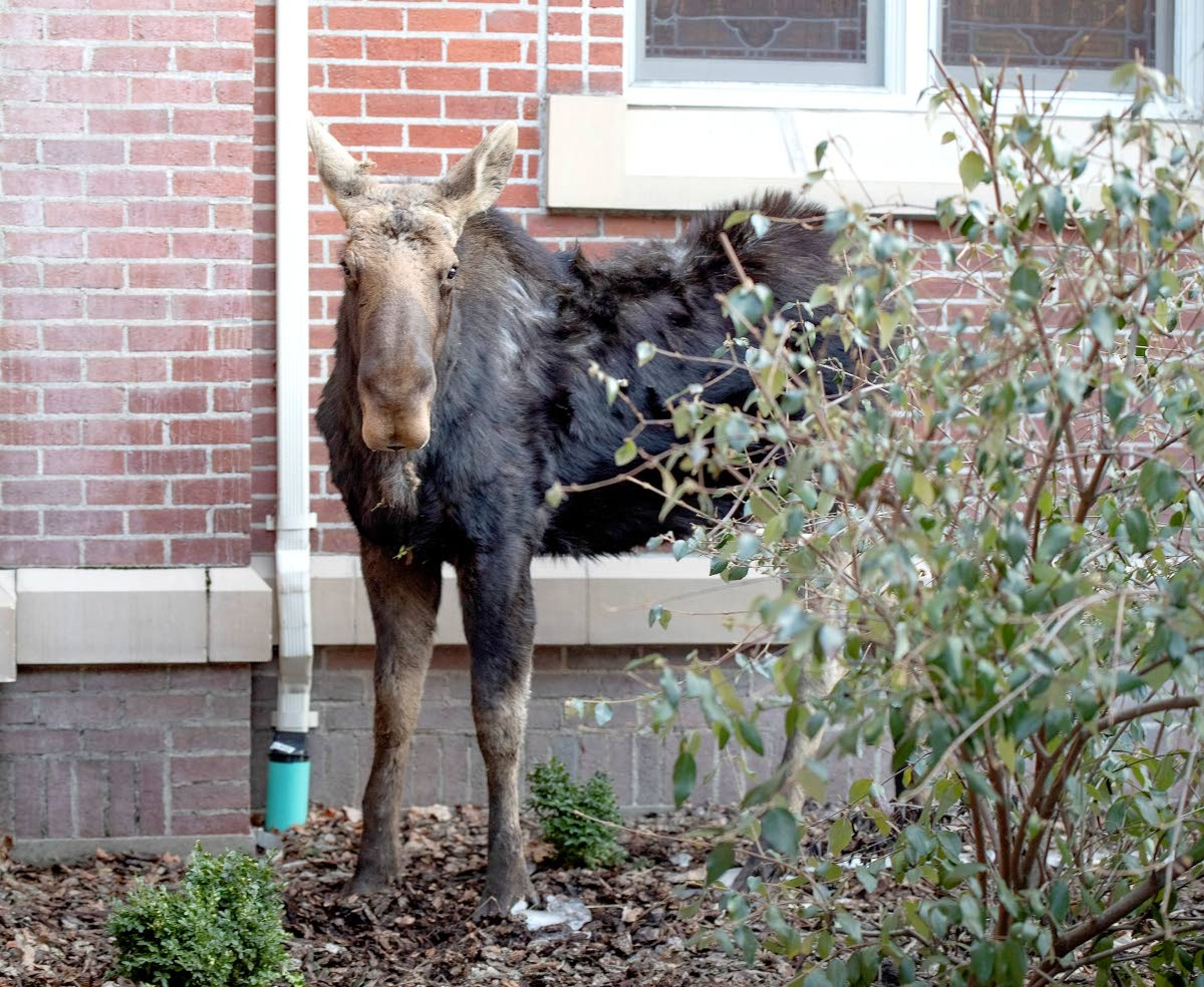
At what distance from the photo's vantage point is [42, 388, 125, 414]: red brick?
521cm

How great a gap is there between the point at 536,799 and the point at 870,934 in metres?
1.93

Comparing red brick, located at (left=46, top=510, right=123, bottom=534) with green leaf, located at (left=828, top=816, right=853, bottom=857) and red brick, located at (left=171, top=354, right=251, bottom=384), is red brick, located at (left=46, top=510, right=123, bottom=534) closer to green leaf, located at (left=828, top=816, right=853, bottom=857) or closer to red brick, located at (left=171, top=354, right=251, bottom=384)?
red brick, located at (left=171, top=354, right=251, bottom=384)

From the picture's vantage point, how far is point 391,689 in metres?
4.77

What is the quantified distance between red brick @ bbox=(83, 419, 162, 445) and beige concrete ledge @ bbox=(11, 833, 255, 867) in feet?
4.68

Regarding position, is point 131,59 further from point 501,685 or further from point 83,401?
point 501,685

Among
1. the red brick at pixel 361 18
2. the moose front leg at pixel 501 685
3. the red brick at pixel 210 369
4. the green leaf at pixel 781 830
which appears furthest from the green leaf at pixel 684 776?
the red brick at pixel 361 18

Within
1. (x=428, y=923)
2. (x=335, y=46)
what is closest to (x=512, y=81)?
(x=335, y=46)

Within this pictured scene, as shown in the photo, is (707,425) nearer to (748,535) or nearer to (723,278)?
(748,535)

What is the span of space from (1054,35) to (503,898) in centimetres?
450

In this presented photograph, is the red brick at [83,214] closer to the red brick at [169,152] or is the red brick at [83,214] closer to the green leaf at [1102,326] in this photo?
the red brick at [169,152]

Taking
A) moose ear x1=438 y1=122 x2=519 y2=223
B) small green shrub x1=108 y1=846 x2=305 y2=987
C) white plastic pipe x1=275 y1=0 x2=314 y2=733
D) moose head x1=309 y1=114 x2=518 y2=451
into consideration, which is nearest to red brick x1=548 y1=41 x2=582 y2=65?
white plastic pipe x1=275 y1=0 x2=314 y2=733

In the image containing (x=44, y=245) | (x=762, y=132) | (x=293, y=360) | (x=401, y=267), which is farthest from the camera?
(x=762, y=132)

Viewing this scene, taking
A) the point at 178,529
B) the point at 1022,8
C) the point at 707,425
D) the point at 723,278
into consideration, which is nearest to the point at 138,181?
the point at 178,529

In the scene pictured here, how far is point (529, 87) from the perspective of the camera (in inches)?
224
